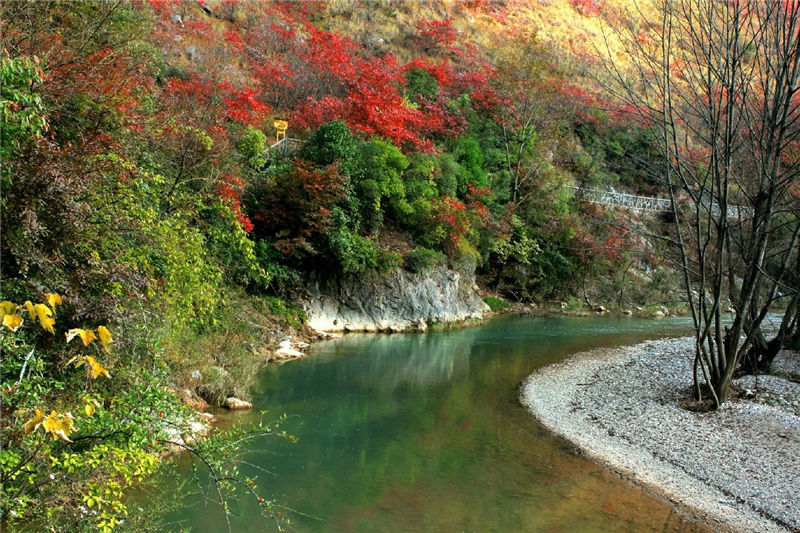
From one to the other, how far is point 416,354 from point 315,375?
3503mm

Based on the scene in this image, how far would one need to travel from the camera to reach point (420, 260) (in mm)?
18109

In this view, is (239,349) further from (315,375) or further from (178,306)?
(178,306)

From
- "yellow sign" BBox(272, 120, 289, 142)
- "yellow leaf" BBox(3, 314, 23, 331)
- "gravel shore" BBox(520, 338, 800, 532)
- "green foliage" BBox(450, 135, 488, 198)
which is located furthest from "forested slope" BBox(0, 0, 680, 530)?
"gravel shore" BBox(520, 338, 800, 532)

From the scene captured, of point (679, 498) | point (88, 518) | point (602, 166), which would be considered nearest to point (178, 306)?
point (88, 518)

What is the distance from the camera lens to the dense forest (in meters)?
4.50

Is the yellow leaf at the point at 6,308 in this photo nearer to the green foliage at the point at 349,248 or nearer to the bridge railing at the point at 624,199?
the green foliage at the point at 349,248

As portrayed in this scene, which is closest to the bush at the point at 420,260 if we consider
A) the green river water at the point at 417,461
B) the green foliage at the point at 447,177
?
the green foliage at the point at 447,177

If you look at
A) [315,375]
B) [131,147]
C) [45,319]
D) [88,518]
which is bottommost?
[315,375]

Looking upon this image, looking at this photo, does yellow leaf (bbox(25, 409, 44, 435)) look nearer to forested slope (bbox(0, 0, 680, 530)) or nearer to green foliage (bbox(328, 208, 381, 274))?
forested slope (bbox(0, 0, 680, 530))

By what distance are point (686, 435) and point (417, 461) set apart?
4339 mm

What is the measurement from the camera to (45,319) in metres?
2.30

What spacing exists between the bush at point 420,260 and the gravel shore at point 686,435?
5.80 metres

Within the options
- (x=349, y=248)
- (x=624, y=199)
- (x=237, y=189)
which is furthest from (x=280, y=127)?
(x=624, y=199)

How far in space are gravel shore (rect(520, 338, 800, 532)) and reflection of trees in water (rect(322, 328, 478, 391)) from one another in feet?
6.97
